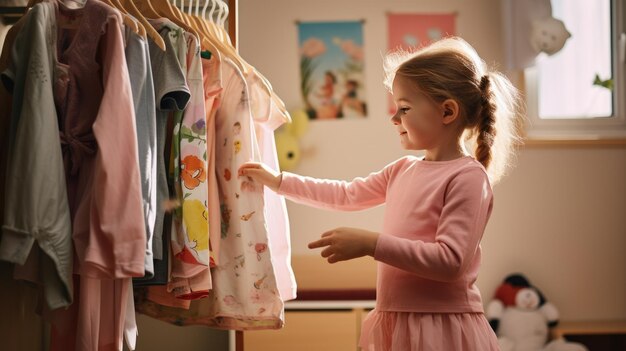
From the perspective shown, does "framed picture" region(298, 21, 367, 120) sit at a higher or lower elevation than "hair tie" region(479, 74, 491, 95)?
higher

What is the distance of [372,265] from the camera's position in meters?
3.00

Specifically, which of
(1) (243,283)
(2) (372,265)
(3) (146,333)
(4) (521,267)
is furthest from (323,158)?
(1) (243,283)

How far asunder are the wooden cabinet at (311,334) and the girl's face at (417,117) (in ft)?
3.47

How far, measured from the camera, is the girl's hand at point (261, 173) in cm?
168

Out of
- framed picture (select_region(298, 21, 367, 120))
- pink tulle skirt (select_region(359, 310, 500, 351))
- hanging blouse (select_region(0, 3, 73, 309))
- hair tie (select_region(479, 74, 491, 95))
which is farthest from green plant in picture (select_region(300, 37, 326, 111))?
hanging blouse (select_region(0, 3, 73, 309))

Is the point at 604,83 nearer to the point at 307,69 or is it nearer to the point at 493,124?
the point at 307,69

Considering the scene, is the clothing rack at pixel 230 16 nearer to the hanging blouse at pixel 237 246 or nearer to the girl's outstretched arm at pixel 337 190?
the hanging blouse at pixel 237 246

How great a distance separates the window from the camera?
3326 mm

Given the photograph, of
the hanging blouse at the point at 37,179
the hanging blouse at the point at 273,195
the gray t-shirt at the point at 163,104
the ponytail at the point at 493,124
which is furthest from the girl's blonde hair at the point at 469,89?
the hanging blouse at the point at 37,179

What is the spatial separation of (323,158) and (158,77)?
5.73 feet

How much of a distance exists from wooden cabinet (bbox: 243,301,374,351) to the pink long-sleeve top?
3.03 feet

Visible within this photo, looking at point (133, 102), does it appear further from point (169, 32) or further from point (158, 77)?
point (169, 32)

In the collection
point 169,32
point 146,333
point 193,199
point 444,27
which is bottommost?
point 146,333

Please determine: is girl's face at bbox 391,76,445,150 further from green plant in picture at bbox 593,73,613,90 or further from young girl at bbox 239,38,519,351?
green plant in picture at bbox 593,73,613,90
